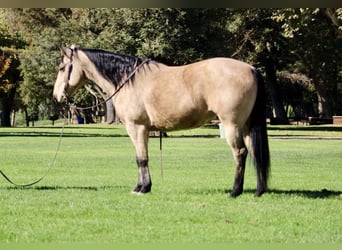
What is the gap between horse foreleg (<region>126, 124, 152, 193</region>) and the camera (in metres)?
12.8

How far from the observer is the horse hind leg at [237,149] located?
1207 cm

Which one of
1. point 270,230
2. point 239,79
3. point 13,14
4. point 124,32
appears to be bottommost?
point 270,230

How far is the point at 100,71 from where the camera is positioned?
13203 millimetres

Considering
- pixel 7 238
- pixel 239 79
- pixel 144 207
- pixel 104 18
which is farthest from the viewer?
pixel 104 18

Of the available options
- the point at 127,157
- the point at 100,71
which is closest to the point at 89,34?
the point at 127,157

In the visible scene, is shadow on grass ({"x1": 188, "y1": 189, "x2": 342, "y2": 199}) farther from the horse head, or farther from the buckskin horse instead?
the horse head

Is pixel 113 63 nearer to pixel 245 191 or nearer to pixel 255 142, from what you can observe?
pixel 255 142

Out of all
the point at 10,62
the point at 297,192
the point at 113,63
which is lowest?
the point at 297,192

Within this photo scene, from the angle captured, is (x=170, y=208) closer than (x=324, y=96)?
Yes

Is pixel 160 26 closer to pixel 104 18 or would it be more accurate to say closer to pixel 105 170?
pixel 104 18

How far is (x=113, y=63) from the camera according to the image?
13.2 m

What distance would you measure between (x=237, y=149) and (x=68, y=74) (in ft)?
10.8

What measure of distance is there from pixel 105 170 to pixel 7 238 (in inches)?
430

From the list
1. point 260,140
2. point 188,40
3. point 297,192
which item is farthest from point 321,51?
point 260,140
